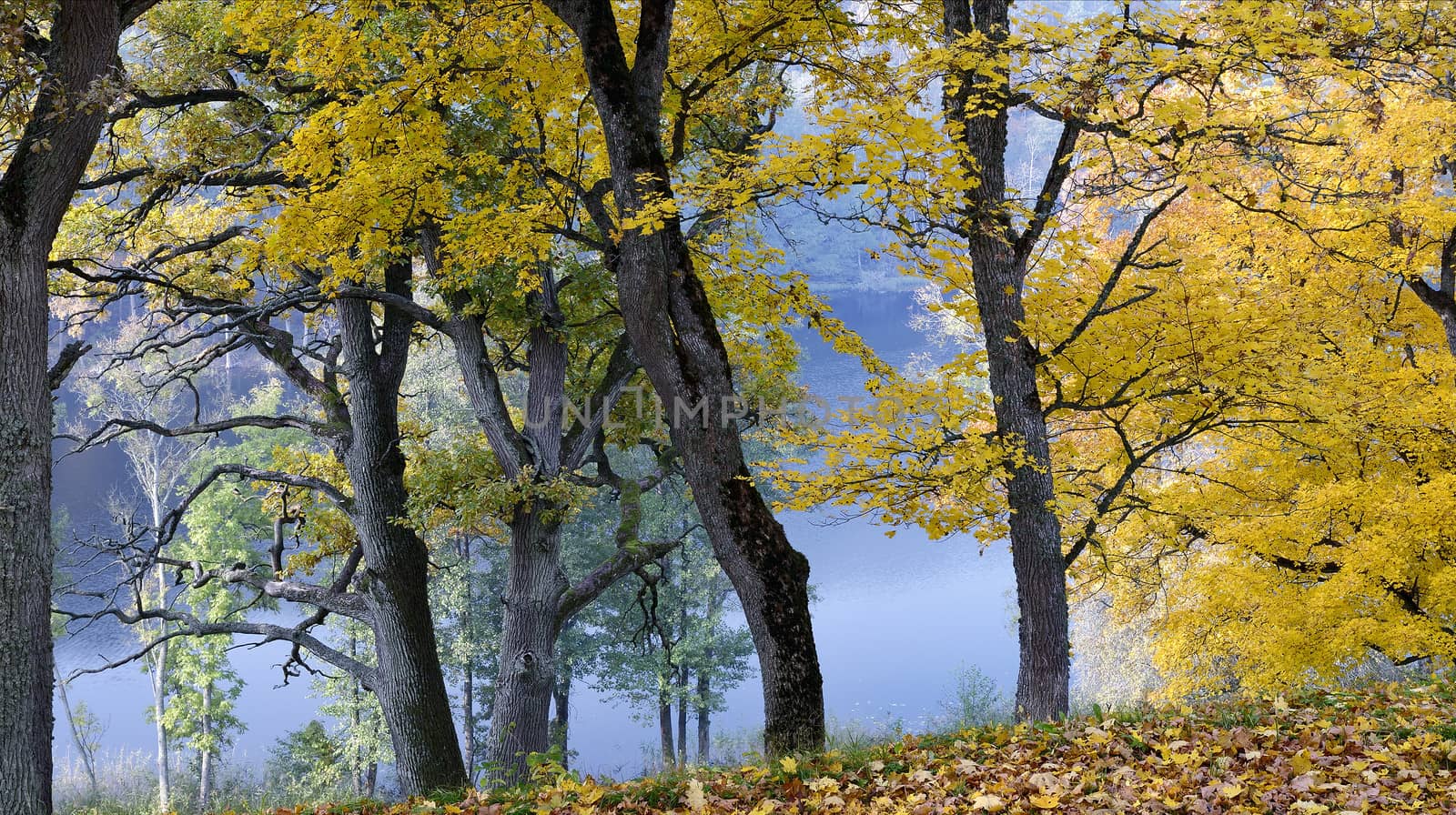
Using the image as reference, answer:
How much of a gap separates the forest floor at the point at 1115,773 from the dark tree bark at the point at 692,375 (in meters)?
0.92

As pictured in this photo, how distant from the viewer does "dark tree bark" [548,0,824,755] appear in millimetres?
6102

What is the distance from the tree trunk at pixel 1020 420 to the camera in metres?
7.30

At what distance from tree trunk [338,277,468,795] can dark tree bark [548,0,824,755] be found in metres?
4.65

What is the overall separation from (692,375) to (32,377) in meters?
3.75

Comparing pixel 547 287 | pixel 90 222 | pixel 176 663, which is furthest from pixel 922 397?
pixel 176 663

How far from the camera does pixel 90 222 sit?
9.18m

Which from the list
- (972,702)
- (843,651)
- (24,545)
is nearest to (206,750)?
(972,702)

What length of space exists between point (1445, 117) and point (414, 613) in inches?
460

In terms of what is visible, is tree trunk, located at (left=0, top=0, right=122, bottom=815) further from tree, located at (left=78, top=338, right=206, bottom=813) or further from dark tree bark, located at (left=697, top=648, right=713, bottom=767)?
dark tree bark, located at (left=697, top=648, right=713, bottom=767)

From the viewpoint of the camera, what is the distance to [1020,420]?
7422mm

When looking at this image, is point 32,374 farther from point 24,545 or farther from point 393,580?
point 393,580

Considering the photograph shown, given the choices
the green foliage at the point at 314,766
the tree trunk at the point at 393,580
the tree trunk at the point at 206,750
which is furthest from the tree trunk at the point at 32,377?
the tree trunk at the point at 206,750

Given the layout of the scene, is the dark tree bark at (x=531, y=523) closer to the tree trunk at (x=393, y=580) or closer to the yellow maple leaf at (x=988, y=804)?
the tree trunk at (x=393, y=580)

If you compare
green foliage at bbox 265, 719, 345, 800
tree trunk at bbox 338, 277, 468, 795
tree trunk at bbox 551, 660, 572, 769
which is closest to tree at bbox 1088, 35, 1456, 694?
tree trunk at bbox 338, 277, 468, 795
